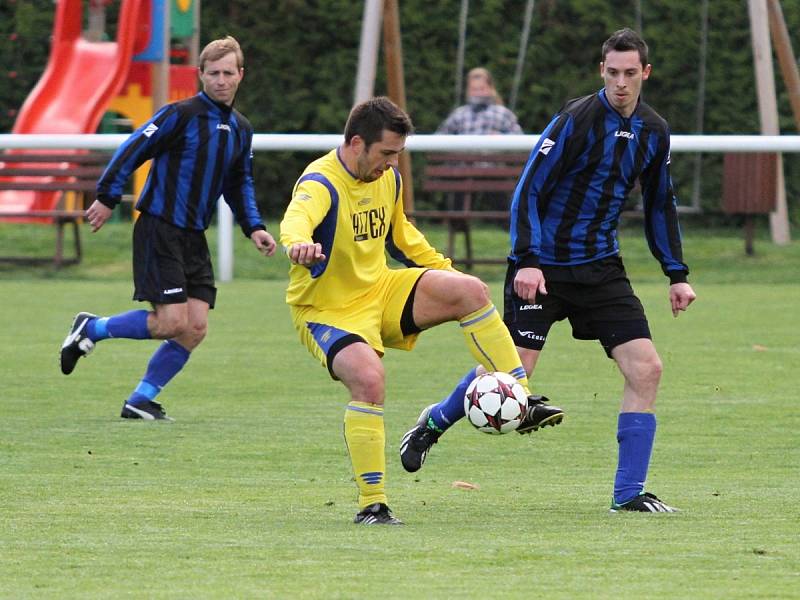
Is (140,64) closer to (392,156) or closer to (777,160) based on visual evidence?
(777,160)

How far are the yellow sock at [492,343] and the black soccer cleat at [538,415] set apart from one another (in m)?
0.25

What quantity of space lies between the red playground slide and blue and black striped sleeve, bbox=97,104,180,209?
33.3ft

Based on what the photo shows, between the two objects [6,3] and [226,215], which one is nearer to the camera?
[226,215]

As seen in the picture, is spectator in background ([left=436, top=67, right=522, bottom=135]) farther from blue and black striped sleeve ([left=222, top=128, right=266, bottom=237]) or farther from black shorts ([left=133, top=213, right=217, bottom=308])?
black shorts ([left=133, top=213, right=217, bottom=308])

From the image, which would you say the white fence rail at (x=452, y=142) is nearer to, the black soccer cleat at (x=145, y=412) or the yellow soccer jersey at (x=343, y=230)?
the black soccer cleat at (x=145, y=412)

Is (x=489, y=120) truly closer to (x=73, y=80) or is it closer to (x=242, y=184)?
(x=73, y=80)

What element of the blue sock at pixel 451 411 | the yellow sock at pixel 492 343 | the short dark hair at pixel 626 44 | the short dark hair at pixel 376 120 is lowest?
the blue sock at pixel 451 411

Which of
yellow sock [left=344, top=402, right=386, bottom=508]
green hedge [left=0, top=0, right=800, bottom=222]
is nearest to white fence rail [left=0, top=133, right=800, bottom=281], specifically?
green hedge [left=0, top=0, right=800, bottom=222]

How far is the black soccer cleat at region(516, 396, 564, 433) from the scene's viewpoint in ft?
20.7

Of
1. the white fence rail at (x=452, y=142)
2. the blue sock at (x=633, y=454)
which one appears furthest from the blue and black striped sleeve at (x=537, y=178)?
the white fence rail at (x=452, y=142)

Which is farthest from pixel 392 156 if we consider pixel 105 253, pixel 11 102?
pixel 11 102

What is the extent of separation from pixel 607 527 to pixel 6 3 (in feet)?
53.4

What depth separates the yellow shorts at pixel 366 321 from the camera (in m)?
6.42

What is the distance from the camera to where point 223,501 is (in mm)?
6746
